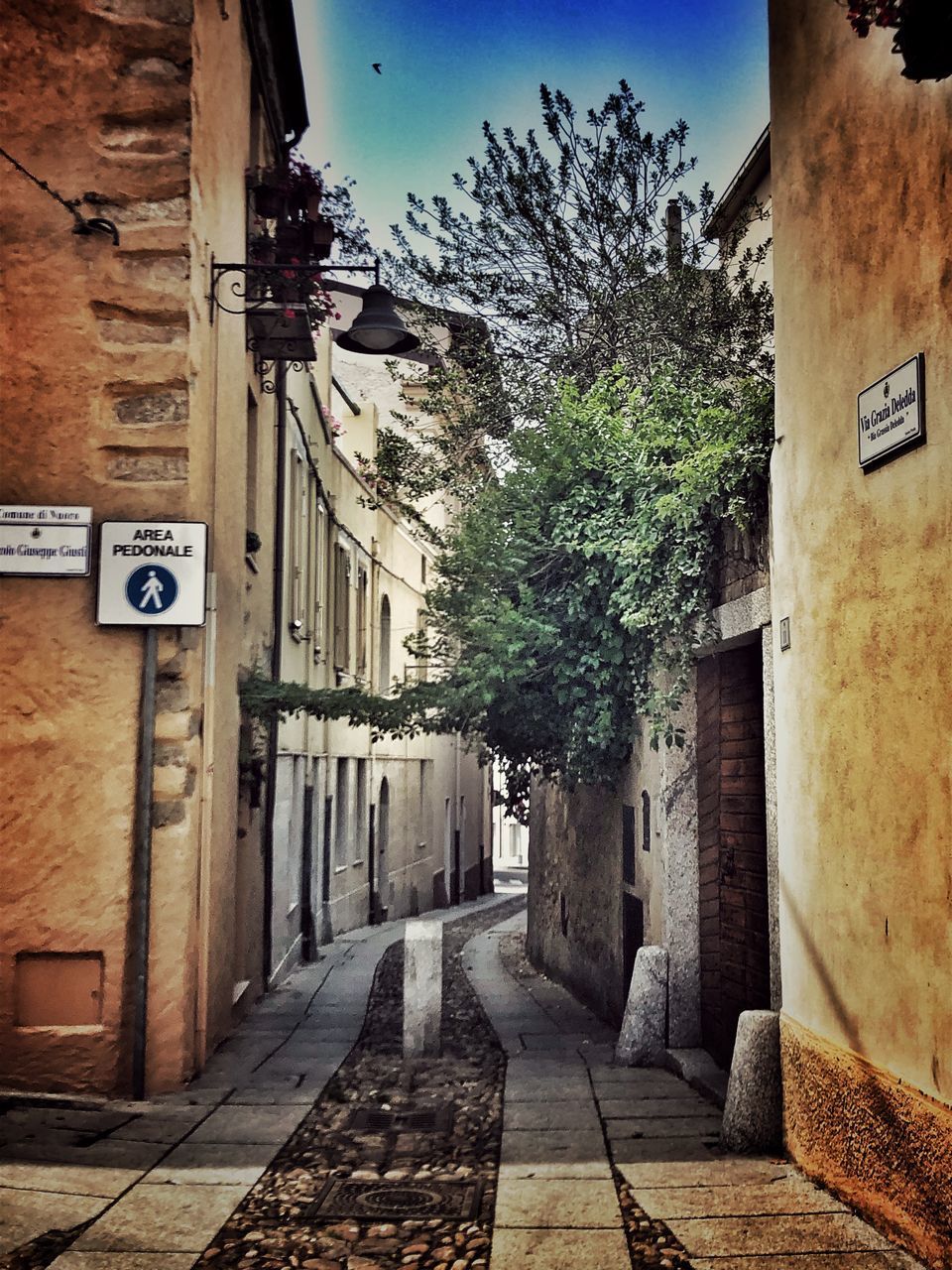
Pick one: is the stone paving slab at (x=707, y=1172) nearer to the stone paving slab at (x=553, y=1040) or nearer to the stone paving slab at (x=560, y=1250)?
the stone paving slab at (x=560, y=1250)

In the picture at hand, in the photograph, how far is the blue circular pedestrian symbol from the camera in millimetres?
7062

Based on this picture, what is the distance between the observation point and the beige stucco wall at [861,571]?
4.24m

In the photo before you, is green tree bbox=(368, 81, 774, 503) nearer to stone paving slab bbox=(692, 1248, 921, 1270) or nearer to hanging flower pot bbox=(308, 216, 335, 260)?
hanging flower pot bbox=(308, 216, 335, 260)

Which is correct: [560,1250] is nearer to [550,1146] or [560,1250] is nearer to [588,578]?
[550,1146]

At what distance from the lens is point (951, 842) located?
13.4 ft

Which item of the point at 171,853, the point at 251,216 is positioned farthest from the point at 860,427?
the point at 251,216

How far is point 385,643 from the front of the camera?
72.6 feet

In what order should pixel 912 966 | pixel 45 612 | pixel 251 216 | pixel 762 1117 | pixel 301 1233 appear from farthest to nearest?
pixel 251 216 < pixel 45 612 < pixel 762 1117 < pixel 301 1233 < pixel 912 966

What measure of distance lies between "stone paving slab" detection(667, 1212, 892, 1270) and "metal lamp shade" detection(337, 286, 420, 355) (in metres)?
5.44

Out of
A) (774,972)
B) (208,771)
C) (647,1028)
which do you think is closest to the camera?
(774,972)

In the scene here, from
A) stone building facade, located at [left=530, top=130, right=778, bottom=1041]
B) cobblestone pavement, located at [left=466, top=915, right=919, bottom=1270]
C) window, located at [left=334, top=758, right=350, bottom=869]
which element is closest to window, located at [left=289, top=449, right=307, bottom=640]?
window, located at [left=334, top=758, right=350, bottom=869]

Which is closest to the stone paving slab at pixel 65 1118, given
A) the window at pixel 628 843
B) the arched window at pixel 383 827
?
the window at pixel 628 843

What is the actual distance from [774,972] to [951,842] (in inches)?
105

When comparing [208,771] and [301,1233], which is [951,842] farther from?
[208,771]
